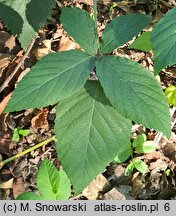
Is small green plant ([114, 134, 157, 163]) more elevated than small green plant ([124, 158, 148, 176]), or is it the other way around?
small green plant ([114, 134, 157, 163])

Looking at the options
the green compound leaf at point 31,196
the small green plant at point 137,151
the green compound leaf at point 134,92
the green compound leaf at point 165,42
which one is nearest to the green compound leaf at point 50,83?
the green compound leaf at point 134,92

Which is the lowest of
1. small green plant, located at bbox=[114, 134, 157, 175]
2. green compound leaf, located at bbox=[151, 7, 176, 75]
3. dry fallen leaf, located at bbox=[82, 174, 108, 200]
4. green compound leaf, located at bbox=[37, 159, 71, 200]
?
dry fallen leaf, located at bbox=[82, 174, 108, 200]

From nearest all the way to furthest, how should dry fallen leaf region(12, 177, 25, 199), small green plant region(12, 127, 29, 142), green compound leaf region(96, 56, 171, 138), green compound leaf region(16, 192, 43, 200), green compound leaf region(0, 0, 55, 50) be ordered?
green compound leaf region(96, 56, 171, 138)
green compound leaf region(16, 192, 43, 200)
green compound leaf region(0, 0, 55, 50)
dry fallen leaf region(12, 177, 25, 199)
small green plant region(12, 127, 29, 142)

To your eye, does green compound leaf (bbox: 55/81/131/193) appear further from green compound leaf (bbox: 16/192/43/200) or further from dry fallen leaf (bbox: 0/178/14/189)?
dry fallen leaf (bbox: 0/178/14/189)

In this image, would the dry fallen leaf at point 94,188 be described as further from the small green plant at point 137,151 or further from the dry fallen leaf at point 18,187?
the dry fallen leaf at point 18,187

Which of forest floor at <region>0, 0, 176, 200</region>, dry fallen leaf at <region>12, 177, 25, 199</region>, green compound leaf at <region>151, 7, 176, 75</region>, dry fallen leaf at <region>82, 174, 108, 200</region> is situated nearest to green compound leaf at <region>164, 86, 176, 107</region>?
forest floor at <region>0, 0, 176, 200</region>

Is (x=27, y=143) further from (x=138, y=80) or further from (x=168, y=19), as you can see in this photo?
(x=168, y=19)

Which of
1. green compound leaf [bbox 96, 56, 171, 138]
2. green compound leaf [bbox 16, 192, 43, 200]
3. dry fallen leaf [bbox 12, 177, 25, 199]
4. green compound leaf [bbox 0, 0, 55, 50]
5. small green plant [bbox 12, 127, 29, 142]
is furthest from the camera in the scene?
small green plant [bbox 12, 127, 29, 142]
